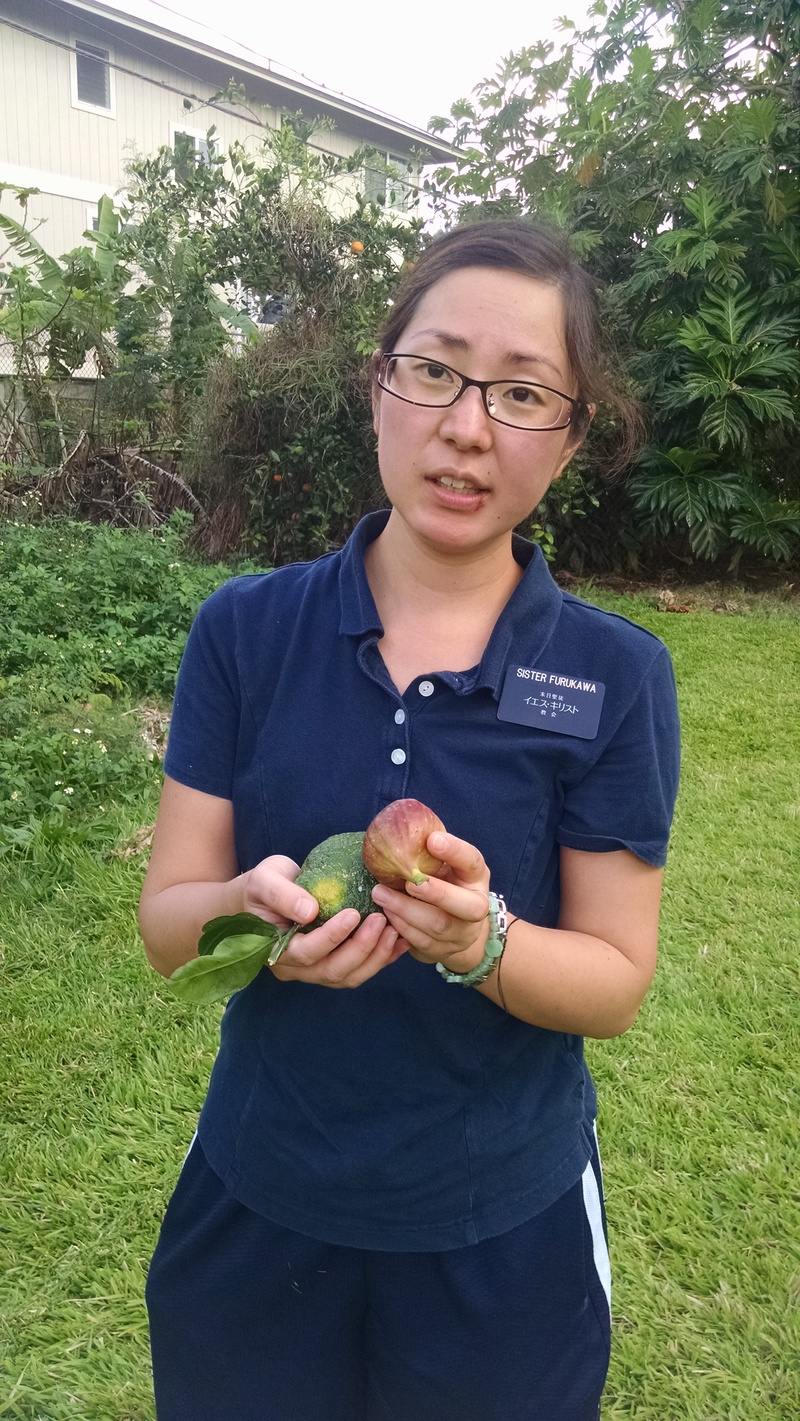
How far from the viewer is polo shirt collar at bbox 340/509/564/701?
1.38 meters

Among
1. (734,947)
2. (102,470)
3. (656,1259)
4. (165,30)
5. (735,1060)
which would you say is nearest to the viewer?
(656,1259)

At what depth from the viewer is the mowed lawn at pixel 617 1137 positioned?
7.46 feet

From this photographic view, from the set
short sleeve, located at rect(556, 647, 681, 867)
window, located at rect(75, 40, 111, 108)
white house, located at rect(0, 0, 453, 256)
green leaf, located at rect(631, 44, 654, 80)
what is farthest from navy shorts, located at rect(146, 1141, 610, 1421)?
window, located at rect(75, 40, 111, 108)

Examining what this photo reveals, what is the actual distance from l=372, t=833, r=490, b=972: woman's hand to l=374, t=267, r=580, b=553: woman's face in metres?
0.47

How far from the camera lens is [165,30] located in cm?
1689

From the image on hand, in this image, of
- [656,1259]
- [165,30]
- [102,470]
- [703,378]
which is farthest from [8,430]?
[165,30]

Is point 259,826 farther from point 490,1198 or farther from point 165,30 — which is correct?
point 165,30

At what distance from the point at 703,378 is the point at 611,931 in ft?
26.3

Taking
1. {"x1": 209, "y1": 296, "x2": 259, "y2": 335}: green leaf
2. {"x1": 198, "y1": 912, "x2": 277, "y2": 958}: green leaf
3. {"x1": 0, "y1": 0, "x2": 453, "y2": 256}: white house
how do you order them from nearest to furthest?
{"x1": 198, "y1": 912, "x2": 277, "y2": 958}: green leaf < {"x1": 209, "y1": 296, "x2": 259, "y2": 335}: green leaf < {"x1": 0, "y1": 0, "x2": 453, "y2": 256}: white house

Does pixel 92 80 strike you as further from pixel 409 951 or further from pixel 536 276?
pixel 409 951

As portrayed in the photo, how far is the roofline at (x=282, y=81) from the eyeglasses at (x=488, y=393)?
15.9 metres

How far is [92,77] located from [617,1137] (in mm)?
19506

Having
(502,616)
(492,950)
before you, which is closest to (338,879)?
(492,950)

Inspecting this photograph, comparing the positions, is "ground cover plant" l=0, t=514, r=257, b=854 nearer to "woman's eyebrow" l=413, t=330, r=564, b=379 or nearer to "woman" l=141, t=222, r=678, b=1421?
"woman" l=141, t=222, r=678, b=1421
